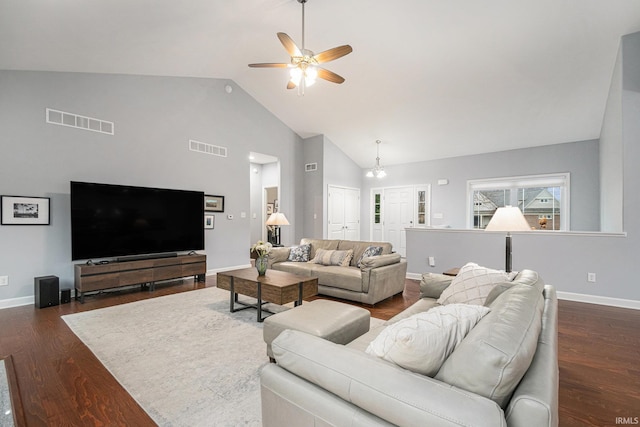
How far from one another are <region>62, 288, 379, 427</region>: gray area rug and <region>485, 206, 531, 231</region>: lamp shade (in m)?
2.63

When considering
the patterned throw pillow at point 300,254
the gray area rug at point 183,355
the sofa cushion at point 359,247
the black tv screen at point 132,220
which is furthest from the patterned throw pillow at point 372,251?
the black tv screen at point 132,220

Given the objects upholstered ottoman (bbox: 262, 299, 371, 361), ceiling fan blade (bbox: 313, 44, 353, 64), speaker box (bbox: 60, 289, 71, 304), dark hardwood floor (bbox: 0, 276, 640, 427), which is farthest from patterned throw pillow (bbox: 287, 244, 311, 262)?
speaker box (bbox: 60, 289, 71, 304)

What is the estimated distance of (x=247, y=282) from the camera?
3.52m

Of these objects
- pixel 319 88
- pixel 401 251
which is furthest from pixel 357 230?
pixel 319 88

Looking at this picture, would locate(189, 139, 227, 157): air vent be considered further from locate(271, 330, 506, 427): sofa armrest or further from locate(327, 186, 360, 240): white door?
locate(271, 330, 506, 427): sofa armrest

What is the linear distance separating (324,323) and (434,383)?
4.02 ft

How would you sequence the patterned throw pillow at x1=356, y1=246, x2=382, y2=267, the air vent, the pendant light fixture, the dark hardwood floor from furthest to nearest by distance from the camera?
1. the pendant light fixture
2. the air vent
3. the patterned throw pillow at x1=356, y1=246, x2=382, y2=267
4. the dark hardwood floor

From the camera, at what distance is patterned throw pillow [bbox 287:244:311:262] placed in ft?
16.7

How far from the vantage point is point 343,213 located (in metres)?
8.26

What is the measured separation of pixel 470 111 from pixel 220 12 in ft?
14.5

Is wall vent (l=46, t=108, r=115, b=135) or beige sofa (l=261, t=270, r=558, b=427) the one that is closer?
beige sofa (l=261, t=270, r=558, b=427)

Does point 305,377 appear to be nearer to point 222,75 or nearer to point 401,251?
point 222,75

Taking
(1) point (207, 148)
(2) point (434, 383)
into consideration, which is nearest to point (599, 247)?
(2) point (434, 383)

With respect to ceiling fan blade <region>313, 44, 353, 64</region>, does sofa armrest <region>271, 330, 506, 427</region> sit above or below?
below
